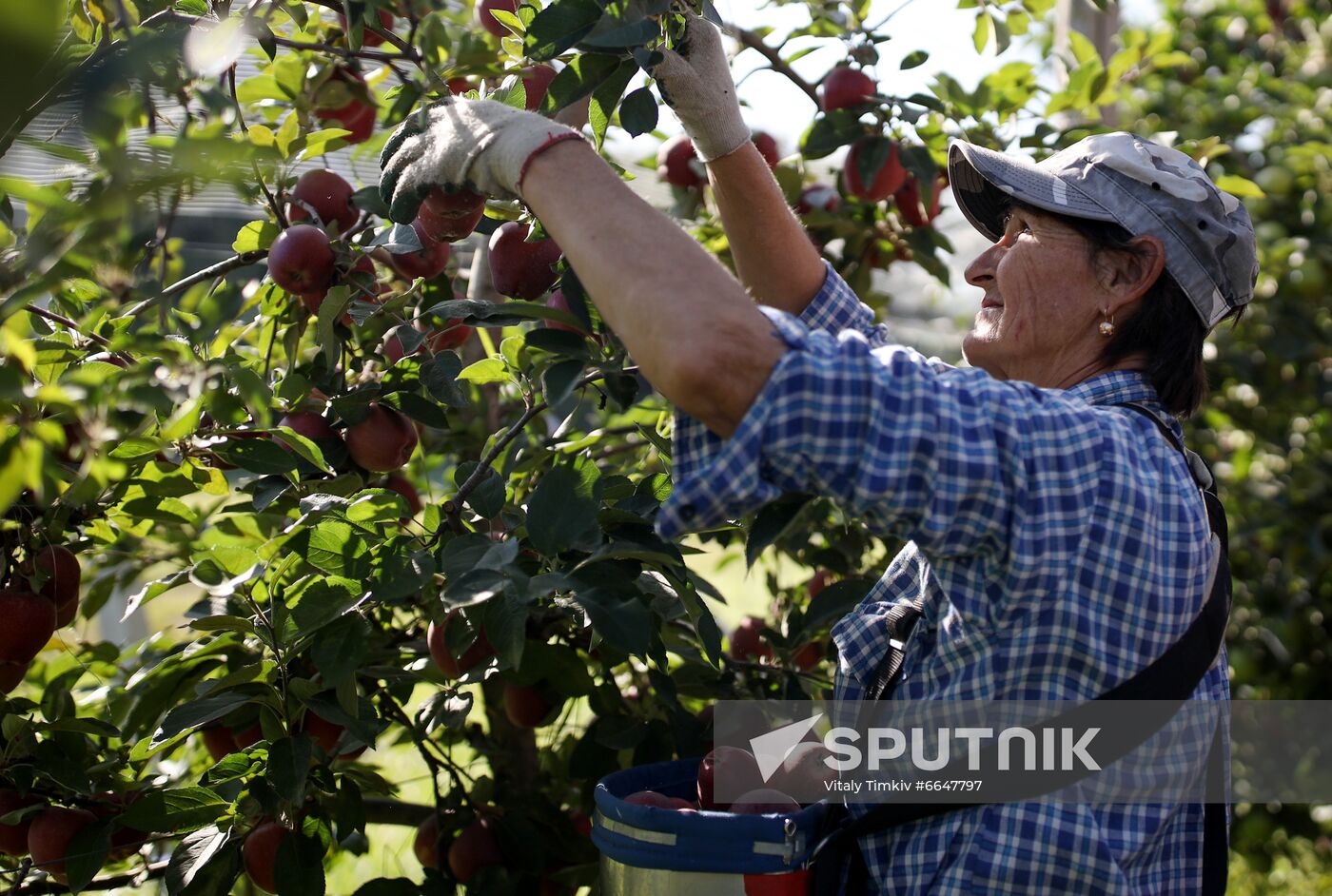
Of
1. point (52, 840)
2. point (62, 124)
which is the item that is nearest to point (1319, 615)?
point (52, 840)

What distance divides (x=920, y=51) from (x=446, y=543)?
1.17 m

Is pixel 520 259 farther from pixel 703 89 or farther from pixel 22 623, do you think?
pixel 22 623

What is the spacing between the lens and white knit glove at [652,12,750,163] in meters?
1.43

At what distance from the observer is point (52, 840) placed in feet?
4.73

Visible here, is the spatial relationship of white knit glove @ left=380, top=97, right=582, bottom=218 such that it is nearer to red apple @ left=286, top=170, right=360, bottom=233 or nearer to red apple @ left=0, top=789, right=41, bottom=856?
red apple @ left=286, top=170, right=360, bottom=233

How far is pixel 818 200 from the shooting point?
2.21 m

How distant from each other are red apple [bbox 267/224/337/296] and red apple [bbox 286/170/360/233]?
5.5 inches

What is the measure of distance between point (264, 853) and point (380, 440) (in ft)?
1.59

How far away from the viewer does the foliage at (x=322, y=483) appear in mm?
886

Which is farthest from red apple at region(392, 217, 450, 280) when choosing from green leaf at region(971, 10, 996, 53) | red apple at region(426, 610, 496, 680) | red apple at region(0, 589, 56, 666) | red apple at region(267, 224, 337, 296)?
green leaf at region(971, 10, 996, 53)

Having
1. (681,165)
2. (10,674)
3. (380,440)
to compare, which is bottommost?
(10,674)

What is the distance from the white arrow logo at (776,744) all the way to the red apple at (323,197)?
84cm

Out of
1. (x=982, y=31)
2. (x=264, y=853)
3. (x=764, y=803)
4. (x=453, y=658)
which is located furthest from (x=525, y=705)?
(x=982, y=31)

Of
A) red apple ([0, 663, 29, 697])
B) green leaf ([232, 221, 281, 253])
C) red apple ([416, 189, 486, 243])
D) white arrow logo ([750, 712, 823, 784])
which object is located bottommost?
white arrow logo ([750, 712, 823, 784])
